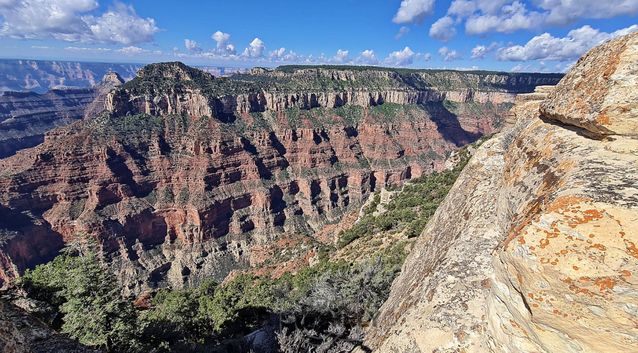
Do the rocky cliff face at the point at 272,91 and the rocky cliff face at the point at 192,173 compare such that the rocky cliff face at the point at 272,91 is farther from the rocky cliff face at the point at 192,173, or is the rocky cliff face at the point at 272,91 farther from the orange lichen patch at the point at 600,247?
the orange lichen patch at the point at 600,247

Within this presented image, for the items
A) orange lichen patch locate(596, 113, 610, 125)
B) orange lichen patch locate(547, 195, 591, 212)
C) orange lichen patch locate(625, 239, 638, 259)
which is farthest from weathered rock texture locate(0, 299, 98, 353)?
orange lichen patch locate(596, 113, 610, 125)

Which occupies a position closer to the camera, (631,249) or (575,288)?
(631,249)

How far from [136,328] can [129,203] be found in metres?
94.6

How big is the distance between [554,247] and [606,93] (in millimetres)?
2853

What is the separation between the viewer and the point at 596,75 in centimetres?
588

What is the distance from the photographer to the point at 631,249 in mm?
3885

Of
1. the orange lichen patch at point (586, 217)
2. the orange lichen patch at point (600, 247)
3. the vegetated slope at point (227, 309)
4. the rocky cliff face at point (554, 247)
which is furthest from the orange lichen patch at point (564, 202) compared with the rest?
the vegetated slope at point (227, 309)

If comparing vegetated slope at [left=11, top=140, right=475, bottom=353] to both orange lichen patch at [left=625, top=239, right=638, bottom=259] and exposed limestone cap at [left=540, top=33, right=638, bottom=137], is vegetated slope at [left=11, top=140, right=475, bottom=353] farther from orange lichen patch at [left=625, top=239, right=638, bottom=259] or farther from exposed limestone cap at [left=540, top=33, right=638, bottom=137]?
exposed limestone cap at [left=540, top=33, right=638, bottom=137]

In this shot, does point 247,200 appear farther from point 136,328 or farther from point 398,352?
point 398,352

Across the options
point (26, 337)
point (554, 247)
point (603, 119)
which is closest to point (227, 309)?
point (26, 337)

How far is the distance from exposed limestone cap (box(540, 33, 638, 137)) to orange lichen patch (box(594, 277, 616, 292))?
2.47 m

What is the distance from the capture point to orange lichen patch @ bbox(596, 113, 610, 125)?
17.4 ft

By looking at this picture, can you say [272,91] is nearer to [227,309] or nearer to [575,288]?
[227,309]

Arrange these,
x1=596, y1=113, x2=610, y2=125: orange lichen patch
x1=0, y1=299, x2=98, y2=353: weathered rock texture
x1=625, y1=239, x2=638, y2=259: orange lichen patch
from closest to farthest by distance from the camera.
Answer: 1. x1=625, y1=239, x2=638, y2=259: orange lichen patch
2. x1=596, y1=113, x2=610, y2=125: orange lichen patch
3. x1=0, y1=299, x2=98, y2=353: weathered rock texture
